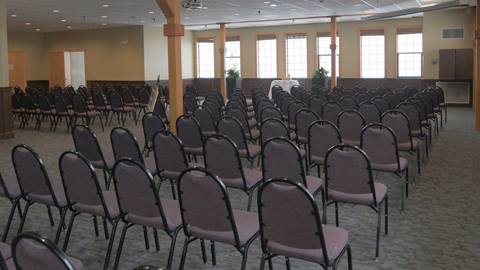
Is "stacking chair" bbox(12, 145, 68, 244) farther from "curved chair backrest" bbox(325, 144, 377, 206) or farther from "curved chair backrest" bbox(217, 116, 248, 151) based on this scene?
"curved chair backrest" bbox(217, 116, 248, 151)

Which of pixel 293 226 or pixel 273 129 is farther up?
pixel 273 129

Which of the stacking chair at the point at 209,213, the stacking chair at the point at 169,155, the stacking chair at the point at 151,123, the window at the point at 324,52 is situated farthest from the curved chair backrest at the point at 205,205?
the window at the point at 324,52

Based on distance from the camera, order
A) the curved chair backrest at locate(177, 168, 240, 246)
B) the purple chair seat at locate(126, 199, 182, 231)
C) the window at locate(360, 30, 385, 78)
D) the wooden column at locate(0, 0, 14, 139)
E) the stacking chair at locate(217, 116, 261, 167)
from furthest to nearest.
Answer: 1. the window at locate(360, 30, 385, 78)
2. the wooden column at locate(0, 0, 14, 139)
3. the stacking chair at locate(217, 116, 261, 167)
4. the purple chair seat at locate(126, 199, 182, 231)
5. the curved chair backrest at locate(177, 168, 240, 246)

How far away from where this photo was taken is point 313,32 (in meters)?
23.7

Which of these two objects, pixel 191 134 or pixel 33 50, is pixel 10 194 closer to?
pixel 191 134

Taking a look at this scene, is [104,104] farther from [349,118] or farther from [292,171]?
[292,171]

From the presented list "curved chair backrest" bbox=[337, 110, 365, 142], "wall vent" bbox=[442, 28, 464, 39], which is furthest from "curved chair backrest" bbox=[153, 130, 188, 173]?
"wall vent" bbox=[442, 28, 464, 39]

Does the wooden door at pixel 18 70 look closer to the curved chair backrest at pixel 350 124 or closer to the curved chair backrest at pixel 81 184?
the curved chair backrest at pixel 350 124

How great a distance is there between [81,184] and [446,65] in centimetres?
1748

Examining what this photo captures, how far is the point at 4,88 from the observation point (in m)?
12.3

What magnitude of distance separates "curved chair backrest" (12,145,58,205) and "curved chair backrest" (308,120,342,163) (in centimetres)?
302

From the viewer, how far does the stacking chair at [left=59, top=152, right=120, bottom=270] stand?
3.96 m

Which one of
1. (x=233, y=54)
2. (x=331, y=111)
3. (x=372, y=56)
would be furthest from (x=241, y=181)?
(x=233, y=54)

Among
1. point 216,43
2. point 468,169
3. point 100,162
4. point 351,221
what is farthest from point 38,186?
point 216,43
